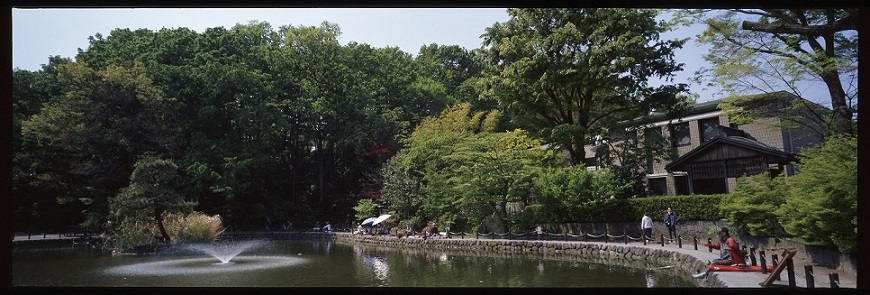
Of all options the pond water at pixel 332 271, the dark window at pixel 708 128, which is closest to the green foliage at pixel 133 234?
the pond water at pixel 332 271

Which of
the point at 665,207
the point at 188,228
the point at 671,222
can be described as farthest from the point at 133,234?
the point at 665,207

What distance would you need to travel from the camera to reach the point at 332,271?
1453 centimetres

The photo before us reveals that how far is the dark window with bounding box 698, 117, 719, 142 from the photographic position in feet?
78.8

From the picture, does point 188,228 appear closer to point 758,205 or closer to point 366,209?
point 366,209

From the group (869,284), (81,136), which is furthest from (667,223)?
(81,136)

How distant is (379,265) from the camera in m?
16.0

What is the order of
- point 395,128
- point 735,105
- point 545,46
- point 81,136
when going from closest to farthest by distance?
point 735,105 < point 545,46 < point 81,136 < point 395,128

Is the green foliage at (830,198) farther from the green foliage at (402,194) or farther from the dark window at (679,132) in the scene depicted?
the green foliage at (402,194)

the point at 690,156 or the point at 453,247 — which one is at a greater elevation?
the point at 690,156

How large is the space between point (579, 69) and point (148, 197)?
52.2ft

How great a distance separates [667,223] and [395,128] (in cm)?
1968

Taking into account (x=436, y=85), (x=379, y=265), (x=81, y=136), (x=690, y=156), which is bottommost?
(x=379, y=265)

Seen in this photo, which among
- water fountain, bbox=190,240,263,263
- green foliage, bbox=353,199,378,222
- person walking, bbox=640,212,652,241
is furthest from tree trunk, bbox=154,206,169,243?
person walking, bbox=640,212,652,241

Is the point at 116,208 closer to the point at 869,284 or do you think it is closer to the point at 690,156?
the point at 690,156
